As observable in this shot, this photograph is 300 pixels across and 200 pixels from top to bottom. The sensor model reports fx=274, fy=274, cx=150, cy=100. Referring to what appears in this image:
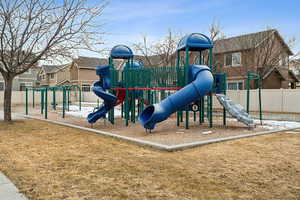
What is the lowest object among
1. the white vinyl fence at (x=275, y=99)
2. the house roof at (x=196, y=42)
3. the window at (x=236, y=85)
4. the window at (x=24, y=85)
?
the white vinyl fence at (x=275, y=99)

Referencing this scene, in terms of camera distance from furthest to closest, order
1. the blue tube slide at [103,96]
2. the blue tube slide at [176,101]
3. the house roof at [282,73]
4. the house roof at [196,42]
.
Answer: the house roof at [282,73]
the blue tube slide at [103,96]
the house roof at [196,42]
the blue tube slide at [176,101]

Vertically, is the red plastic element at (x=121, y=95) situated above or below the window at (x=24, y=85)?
below

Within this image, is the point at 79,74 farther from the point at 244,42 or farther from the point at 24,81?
the point at 244,42

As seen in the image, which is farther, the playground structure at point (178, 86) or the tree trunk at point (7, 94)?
the tree trunk at point (7, 94)

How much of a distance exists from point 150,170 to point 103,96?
6990mm

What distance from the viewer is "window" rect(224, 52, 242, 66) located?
26.8 m

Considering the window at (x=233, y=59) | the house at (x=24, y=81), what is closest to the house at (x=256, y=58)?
the window at (x=233, y=59)

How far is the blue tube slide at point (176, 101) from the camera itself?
30.6 feet

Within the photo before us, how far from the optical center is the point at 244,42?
1029 inches

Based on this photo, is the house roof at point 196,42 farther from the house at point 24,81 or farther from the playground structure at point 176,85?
the house at point 24,81

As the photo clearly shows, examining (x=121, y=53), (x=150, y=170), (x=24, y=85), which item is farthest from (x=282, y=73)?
(x=24, y=85)

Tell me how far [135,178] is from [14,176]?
2108mm

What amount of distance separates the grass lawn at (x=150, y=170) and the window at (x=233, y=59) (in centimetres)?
1995

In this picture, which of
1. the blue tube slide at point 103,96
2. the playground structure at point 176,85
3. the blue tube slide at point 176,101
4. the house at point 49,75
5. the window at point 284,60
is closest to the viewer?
Answer: the blue tube slide at point 176,101
